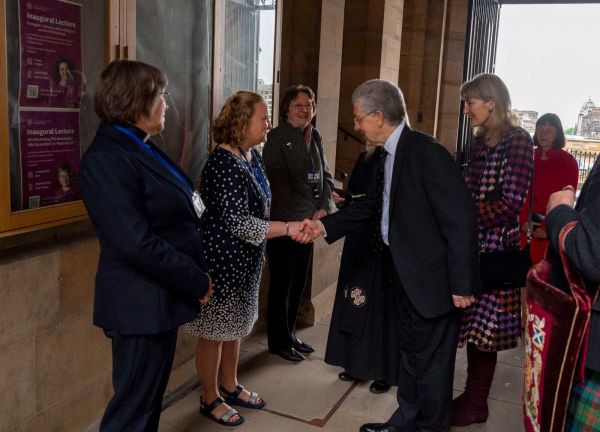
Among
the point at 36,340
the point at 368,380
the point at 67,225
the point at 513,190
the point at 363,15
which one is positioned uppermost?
the point at 363,15

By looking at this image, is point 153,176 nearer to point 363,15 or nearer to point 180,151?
point 180,151

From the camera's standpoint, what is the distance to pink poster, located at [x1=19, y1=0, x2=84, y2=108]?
2201mm

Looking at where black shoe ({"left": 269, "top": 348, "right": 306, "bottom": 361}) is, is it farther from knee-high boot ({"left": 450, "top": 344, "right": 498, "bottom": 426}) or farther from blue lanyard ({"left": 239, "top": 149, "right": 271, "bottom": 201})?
blue lanyard ({"left": 239, "top": 149, "right": 271, "bottom": 201})

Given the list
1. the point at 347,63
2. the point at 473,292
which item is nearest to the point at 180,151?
the point at 473,292

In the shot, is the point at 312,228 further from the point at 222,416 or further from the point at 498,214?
the point at 222,416

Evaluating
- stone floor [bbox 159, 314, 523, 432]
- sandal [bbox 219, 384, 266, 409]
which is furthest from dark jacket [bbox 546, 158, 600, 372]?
sandal [bbox 219, 384, 266, 409]

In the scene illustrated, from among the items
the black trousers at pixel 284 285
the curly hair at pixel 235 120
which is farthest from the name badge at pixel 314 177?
the curly hair at pixel 235 120

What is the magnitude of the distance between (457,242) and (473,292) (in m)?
0.24

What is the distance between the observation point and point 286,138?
12.2ft

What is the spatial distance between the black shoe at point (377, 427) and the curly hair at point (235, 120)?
159 cm

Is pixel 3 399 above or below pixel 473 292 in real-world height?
below

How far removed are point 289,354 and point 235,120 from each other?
178cm

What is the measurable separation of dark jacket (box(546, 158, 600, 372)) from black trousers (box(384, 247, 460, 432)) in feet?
3.28

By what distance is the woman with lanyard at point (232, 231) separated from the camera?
275 cm
